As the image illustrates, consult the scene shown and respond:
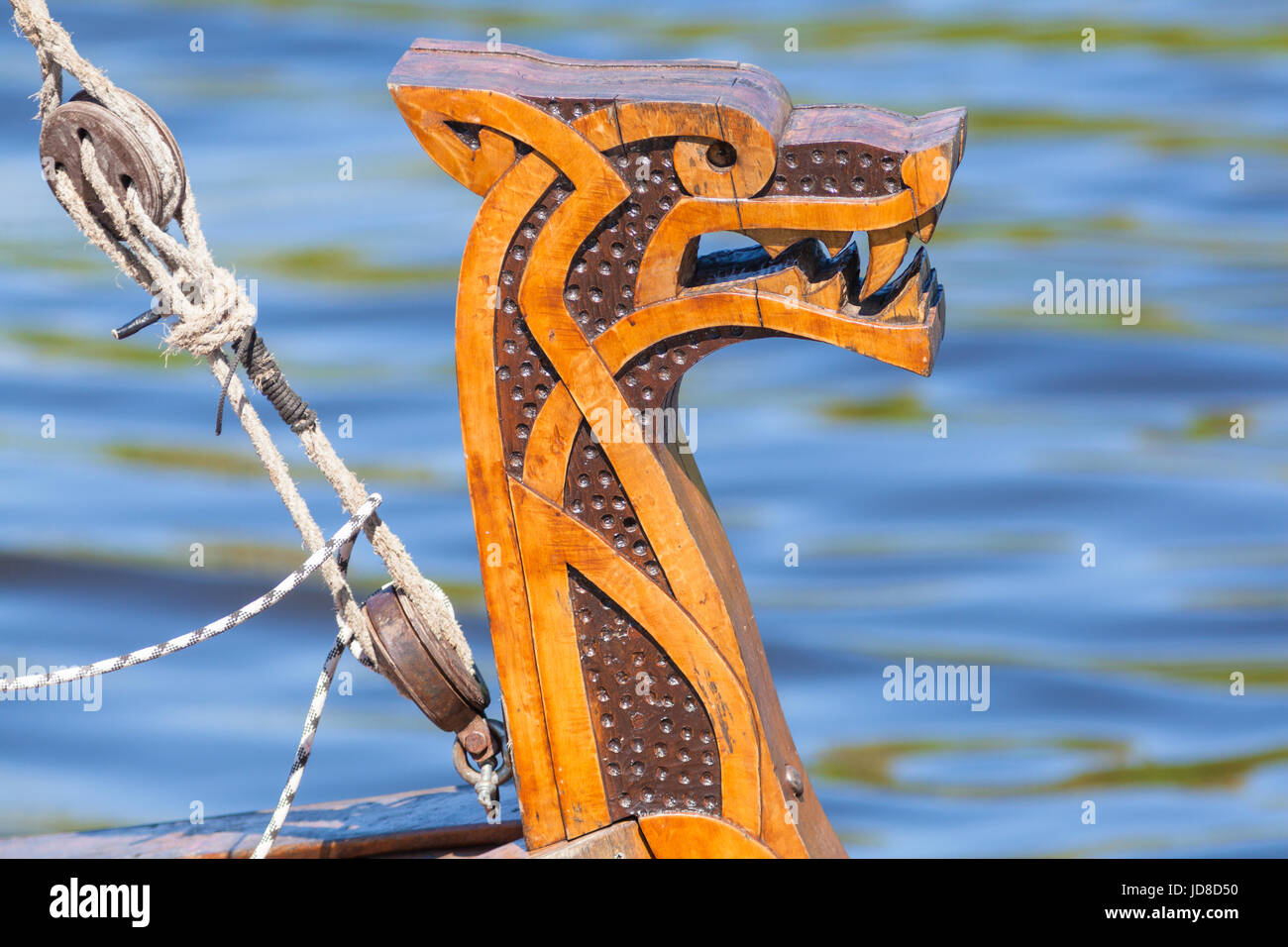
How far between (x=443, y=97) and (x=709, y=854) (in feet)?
2.99

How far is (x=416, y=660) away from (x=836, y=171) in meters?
0.77

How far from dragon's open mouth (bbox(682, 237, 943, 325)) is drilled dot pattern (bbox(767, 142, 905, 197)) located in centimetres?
6

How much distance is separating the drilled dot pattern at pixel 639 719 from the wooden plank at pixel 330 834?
1.07 ft

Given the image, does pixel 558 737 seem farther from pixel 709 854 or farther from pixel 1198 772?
pixel 1198 772

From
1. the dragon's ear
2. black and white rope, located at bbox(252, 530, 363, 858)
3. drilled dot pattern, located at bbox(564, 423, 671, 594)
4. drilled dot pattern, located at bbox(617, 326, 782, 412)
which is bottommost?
black and white rope, located at bbox(252, 530, 363, 858)

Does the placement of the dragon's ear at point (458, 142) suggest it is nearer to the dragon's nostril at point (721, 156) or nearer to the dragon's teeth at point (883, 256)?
the dragon's nostril at point (721, 156)

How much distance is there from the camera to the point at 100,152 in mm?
1932

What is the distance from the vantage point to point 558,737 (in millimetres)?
2016

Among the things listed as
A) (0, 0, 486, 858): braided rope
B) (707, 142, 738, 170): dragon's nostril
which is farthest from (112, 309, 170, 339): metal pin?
(707, 142, 738, 170): dragon's nostril

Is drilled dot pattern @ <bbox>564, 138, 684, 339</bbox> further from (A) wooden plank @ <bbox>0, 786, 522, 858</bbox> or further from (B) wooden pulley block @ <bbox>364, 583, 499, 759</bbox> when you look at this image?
(A) wooden plank @ <bbox>0, 786, 522, 858</bbox>

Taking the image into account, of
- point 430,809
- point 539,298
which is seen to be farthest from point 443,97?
point 430,809

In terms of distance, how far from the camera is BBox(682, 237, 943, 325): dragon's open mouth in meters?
1.89

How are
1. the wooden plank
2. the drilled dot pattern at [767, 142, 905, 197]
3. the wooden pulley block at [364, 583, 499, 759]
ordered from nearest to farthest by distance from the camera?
the drilled dot pattern at [767, 142, 905, 197] → the wooden pulley block at [364, 583, 499, 759] → the wooden plank

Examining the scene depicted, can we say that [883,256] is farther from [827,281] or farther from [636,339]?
[636,339]
